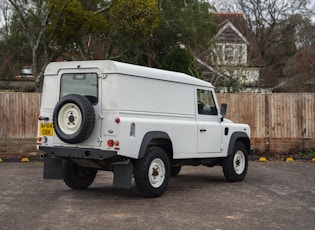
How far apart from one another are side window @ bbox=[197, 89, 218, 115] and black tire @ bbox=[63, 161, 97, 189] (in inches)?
104

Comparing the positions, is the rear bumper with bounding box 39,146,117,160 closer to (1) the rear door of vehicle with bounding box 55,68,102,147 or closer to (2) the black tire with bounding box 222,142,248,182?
(1) the rear door of vehicle with bounding box 55,68,102,147

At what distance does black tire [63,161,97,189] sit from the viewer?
33.0 feet

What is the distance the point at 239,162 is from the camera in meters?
12.2

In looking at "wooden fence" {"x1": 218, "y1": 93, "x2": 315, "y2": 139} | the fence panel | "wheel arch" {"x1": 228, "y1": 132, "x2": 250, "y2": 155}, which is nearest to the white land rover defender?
"wheel arch" {"x1": 228, "y1": 132, "x2": 250, "y2": 155}

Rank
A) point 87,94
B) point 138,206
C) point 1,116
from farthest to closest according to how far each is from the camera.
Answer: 1. point 1,116
2. point 87,94
3. point 138,206

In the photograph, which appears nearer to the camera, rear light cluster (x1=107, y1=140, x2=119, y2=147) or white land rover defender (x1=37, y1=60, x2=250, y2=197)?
rear light cluster (x1=107, y1=140, x2=119, y2=147)

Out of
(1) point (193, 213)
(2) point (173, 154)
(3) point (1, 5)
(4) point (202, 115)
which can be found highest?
(3) point (1, 5)

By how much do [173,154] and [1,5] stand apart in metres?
29.4

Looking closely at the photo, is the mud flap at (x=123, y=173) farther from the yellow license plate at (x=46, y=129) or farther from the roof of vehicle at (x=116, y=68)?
the roof of vehicle at (x=116, y=68)

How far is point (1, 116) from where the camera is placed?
1605 cm

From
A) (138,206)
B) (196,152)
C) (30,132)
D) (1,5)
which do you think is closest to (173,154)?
(196,152)

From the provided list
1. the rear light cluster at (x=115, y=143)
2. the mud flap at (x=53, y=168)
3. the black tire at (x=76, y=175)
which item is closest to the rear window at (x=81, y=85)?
the rear light cluster at (x=115, y=143)

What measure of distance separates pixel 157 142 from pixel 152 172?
58cm

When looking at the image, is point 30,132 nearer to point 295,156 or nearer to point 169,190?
point 169,190
